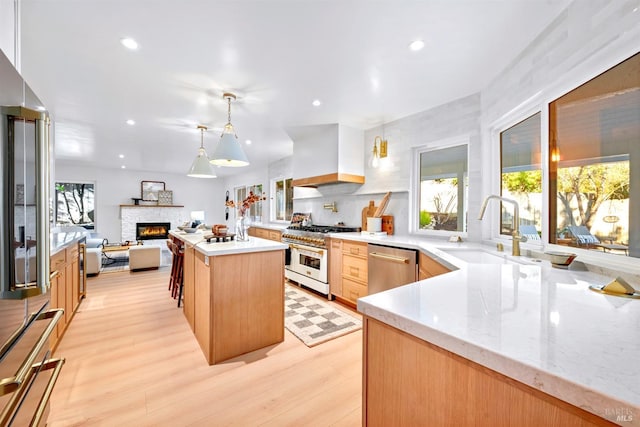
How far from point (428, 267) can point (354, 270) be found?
112cm

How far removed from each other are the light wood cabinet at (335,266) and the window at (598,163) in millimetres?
2130

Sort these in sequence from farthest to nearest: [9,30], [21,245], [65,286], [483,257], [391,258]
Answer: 1. [391,258]
2. [65,286]
3. [483,257]
4. [9,30]
5. [21,245]

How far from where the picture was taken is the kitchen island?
2035mm

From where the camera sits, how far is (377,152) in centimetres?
369

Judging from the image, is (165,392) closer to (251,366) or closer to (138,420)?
(138,420)

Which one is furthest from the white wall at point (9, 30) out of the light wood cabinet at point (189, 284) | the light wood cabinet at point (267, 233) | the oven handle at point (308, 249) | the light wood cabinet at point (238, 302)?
the light wood cabinet at point (267, 233)

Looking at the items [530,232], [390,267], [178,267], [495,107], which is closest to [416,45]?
[495,107]

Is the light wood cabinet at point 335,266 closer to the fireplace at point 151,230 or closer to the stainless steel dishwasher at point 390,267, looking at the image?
the stainless steel dishwasher at point 390,267

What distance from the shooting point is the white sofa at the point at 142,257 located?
4801mm

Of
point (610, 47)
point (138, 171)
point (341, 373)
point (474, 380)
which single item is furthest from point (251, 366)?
point (138, 171)

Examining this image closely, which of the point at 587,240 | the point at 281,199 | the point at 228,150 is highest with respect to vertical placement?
the point at 228,150

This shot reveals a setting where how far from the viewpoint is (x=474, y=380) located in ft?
1.94

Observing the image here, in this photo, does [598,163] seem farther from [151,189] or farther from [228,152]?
[151,189]

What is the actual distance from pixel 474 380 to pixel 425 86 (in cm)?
264
